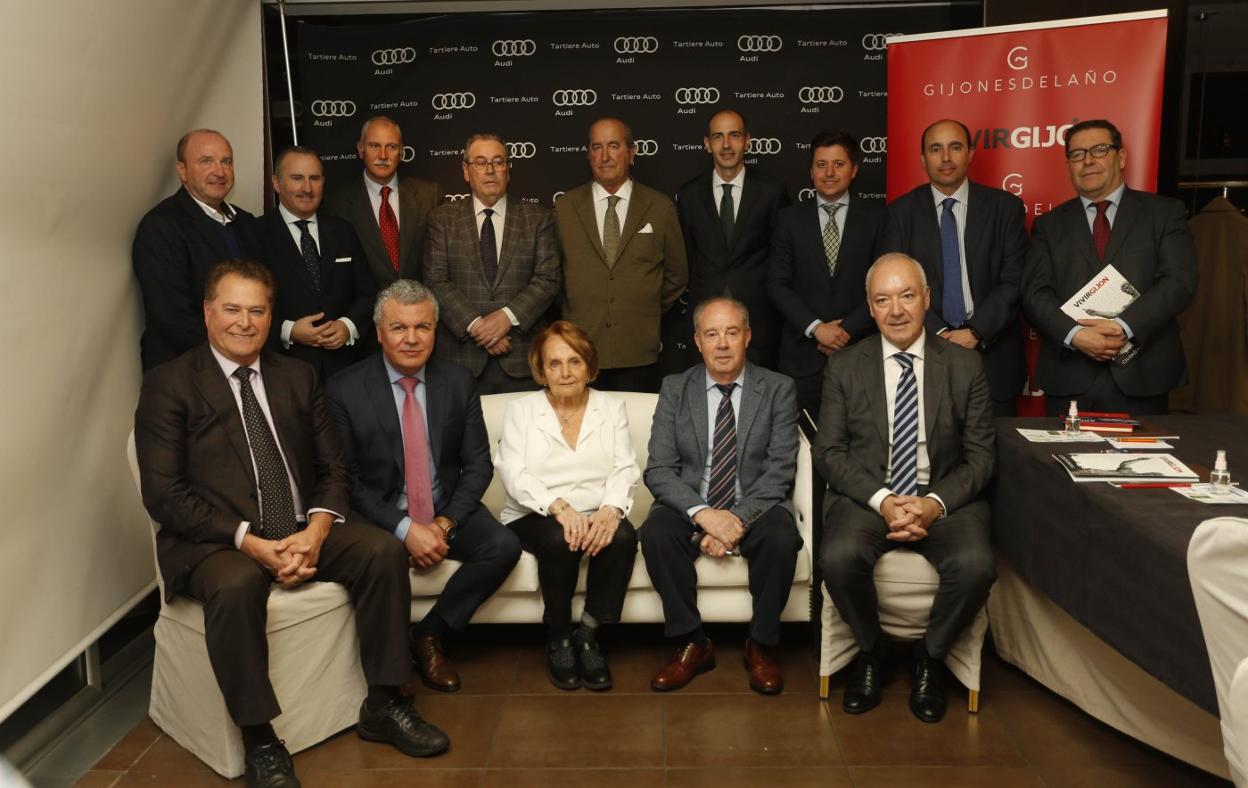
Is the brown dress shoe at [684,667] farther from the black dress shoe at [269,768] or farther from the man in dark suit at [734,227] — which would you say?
the man in dark suit at [734,227]

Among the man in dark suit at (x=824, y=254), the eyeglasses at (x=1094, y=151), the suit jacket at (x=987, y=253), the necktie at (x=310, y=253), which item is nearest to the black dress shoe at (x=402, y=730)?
the necktie at (x=310, y=253)

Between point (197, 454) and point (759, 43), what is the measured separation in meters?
3.55

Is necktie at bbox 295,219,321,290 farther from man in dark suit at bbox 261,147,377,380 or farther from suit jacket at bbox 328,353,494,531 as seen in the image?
suit jacket at bbox 328,353,494,531

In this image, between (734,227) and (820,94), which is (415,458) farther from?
(820,94)

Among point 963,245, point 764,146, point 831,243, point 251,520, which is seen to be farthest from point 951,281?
point 251,520

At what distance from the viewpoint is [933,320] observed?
4254mm

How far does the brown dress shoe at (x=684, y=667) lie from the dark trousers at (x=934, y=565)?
0.51 m

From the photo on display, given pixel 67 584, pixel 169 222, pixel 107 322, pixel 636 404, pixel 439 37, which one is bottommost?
pixel 67 584

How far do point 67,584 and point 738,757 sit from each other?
6.98 ft

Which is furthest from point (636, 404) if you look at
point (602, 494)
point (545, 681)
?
point (545, 681)

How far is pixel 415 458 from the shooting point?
3594 millimetres

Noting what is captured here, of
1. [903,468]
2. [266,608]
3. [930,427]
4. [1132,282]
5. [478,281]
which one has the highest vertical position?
[478,281]

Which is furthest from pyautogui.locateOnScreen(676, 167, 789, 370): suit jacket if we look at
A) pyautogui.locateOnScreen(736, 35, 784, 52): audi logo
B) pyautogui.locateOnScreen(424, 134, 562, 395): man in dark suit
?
pyautogui.locateOnScreen(736, 35, 784, 52): audi logo

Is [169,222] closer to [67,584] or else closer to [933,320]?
[67,584]
